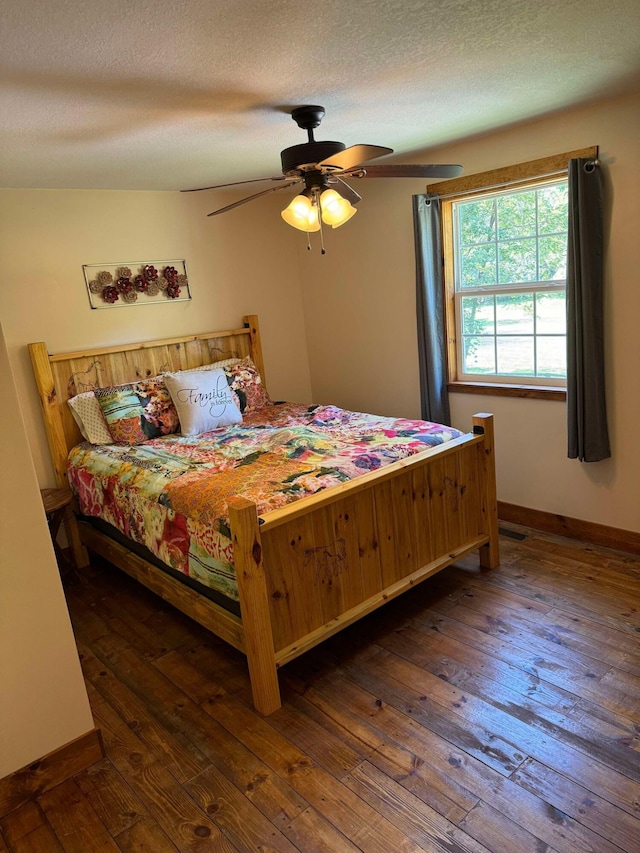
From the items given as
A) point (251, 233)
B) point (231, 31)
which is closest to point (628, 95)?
point (231, 31)

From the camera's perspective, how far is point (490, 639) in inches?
99.5

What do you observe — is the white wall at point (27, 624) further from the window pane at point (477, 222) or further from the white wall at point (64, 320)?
the window pane at point (477, 222)

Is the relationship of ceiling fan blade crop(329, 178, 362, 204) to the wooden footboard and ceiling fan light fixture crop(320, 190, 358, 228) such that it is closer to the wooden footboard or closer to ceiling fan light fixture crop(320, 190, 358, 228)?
ceiling fan light fixture crop(320, 190, 358, 228)

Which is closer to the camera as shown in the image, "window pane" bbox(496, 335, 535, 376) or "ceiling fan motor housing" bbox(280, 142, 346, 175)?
"ceiling fan motor housing" bbox(280, 142, 346, 175)

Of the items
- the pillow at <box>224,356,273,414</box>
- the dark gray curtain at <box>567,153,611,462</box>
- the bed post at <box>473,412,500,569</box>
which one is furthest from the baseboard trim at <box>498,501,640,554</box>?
the pillow at <box>224,356,273,414</box>

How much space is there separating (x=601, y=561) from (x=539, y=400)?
95 cm

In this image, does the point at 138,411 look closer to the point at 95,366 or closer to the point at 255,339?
the point at 95,366

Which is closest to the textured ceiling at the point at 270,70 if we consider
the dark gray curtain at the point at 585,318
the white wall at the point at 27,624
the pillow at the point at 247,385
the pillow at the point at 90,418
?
the dark gray curtain at the point at 585,318

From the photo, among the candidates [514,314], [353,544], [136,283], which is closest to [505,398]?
[514,314]

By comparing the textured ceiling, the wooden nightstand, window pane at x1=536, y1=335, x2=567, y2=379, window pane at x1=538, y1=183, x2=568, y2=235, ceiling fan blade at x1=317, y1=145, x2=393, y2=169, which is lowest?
the wooden nightstand

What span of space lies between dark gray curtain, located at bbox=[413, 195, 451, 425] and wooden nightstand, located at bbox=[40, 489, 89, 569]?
7.61 feet

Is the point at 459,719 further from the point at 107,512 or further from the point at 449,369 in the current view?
the point at 449,369

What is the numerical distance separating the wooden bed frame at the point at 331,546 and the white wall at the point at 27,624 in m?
0.62

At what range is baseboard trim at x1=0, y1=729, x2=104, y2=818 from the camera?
6.15 ft
